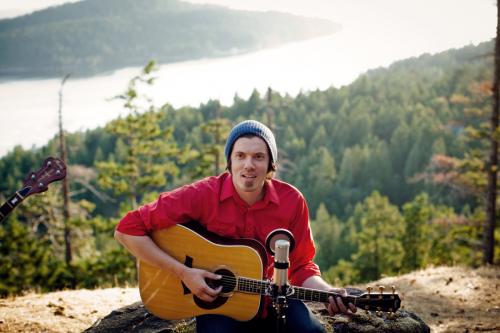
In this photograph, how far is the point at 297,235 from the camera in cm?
361

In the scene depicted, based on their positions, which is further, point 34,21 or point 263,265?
point 34,21

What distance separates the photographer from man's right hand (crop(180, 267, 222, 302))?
3381 mm

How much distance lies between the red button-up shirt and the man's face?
0.61 ft

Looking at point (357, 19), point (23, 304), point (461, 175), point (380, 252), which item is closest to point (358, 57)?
point (357, 19)

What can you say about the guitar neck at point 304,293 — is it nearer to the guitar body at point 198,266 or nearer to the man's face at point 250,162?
the guitar body at point 198,266

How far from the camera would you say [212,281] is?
11.4 ft

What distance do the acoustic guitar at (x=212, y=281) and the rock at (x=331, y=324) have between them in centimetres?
77

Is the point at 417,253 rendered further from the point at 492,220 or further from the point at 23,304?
the point at 23,304

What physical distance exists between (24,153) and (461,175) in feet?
305

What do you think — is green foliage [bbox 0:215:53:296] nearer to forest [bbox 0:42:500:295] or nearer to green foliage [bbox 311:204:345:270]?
forest [bbox 0:42:500:295]

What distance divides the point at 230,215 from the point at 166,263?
60 cm

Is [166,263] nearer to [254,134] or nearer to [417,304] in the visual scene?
[254,134]

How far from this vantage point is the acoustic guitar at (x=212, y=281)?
11.0 feet

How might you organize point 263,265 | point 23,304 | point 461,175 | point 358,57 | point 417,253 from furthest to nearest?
point 358,57, point 417,253, point 461,175, point 23,304, point 263,265
